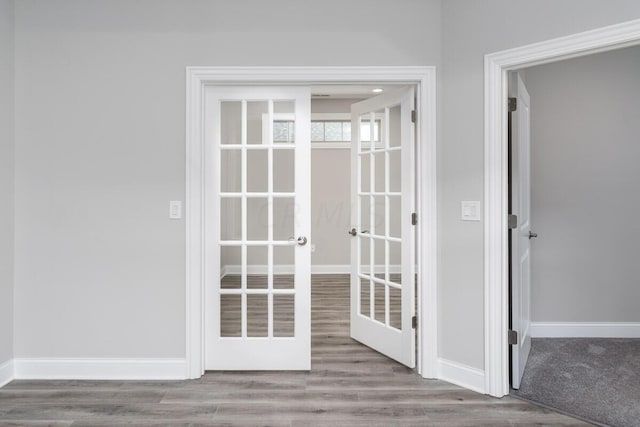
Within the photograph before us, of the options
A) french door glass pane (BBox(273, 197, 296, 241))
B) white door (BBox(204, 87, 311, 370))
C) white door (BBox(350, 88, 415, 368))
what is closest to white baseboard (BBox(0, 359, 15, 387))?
white door (BBox(204, 87, 311, 370))

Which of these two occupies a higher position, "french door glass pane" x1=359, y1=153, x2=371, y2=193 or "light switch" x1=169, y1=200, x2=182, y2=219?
"french door glass pane" x1=359, y1=153, x2=371, y2=193

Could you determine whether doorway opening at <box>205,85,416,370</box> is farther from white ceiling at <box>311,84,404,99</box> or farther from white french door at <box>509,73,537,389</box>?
white ceiling at <box>311,84,404,99</box>

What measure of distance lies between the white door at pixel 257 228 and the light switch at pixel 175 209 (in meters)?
0.18

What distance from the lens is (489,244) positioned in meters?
2.54

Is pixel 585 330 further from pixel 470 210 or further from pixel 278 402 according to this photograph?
pixel 278 402

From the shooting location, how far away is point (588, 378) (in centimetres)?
279

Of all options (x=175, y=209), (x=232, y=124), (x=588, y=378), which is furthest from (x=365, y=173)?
(x=588, y=378)

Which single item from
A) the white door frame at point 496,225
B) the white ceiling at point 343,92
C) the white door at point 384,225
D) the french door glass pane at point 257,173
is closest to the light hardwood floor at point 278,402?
the white door frame at point 496,225

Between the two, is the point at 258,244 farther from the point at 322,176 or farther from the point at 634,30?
the point at 322,176

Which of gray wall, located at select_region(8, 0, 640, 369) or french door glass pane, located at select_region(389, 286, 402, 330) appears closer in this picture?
gray wall, located at select_region(8, 0, 640, 369)

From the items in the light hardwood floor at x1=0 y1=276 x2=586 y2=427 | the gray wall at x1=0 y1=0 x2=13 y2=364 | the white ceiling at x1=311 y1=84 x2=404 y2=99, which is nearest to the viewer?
the light hardwood floor at x1=0 y1=276 x2=586 y2=427

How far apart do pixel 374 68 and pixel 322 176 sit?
3.64m

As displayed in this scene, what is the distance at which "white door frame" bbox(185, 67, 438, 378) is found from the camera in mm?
2760

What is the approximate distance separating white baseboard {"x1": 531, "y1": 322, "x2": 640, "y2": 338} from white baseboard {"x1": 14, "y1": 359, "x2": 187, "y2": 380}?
2.91 metres
